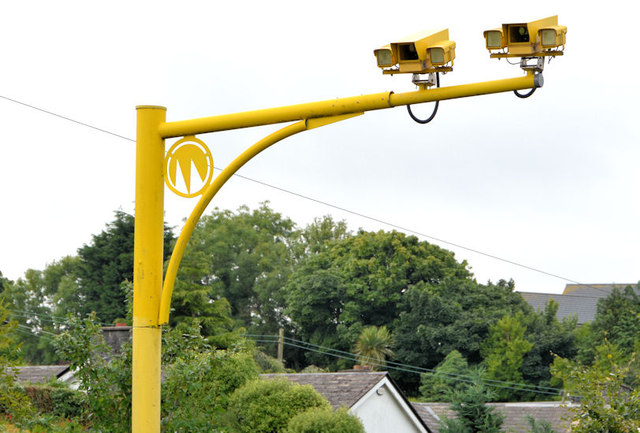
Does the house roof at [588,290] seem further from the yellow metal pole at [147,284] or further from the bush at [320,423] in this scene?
the yellow metal pole at [147,284]

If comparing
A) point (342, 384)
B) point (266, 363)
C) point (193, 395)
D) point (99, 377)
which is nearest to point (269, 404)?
point (342, 384)

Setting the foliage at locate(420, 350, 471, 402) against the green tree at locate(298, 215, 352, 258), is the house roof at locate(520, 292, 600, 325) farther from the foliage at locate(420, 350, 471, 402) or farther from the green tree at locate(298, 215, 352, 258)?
the foliage at locate(420, 350, 471, 402)

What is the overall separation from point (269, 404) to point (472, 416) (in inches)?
391

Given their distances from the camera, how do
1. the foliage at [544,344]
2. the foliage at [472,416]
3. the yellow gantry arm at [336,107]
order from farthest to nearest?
1. the foliage at [544,344]
2. the foliage at [472,416]
3. the yellow gantry arm at [336,107]

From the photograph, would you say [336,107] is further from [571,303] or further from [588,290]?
→ [588,290]

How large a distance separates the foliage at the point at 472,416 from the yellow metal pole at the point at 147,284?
80.2ft

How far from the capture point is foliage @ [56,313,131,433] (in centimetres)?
705

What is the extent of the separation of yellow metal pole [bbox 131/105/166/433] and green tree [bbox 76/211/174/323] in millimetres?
52295

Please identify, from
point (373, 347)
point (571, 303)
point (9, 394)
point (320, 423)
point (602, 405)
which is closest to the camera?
point (9, 394)

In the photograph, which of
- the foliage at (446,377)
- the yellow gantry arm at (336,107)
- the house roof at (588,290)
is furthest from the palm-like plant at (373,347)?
the yellow gantry arm at (336,107)

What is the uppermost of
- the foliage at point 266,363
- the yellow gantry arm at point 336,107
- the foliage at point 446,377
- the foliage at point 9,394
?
the yellow gantry arm at point 336,107

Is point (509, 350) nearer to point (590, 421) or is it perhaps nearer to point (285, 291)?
point (285, 291)

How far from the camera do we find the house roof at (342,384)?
26500 mm

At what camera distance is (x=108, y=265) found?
5981 cm
